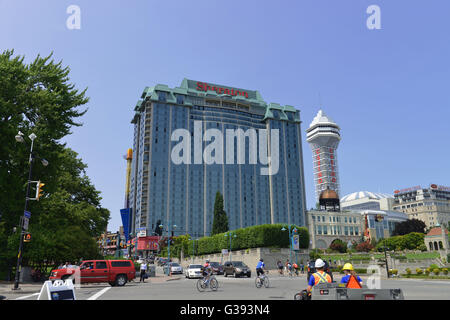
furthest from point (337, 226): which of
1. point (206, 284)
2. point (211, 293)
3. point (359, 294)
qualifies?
point (359, 294)

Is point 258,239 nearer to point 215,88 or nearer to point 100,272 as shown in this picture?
point 100,272

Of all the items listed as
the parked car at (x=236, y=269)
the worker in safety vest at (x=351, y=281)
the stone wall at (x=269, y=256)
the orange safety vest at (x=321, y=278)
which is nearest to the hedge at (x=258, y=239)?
the stone wall at (x=269, y=256)

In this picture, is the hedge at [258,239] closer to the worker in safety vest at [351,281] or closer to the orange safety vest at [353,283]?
the worker in safety vest at [351,281]

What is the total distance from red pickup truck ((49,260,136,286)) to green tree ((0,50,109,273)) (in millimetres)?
5948

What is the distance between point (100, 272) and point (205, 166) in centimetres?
12255

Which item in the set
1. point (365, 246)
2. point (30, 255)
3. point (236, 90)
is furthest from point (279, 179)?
point (30, 255)

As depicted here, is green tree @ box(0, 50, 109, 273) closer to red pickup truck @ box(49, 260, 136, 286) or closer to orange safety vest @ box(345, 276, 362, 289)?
red pickup truck @ box(49, 260, 136, 286)

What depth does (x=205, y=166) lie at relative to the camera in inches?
5802

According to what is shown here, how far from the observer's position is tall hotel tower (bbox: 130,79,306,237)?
5369 inches

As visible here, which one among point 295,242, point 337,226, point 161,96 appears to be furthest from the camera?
point 161,96

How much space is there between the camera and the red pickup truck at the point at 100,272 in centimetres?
2411
